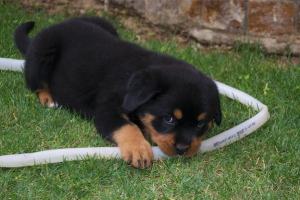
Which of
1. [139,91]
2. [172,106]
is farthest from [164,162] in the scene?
[139,91]

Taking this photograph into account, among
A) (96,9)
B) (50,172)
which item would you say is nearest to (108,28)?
(96,9)

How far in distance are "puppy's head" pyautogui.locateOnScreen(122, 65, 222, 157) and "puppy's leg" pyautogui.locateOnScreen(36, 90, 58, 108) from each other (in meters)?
1.10

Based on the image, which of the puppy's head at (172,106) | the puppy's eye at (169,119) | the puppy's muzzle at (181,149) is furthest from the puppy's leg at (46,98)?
the puppy's muzzle at (181,149)

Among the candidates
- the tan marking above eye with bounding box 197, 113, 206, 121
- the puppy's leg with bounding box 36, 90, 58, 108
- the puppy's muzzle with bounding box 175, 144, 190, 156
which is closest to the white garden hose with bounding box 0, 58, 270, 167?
the puppy's muzzle with bounding box 175, 144, 190, 156

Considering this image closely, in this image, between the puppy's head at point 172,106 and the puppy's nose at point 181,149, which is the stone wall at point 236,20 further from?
the puppy's nose at point 181,149

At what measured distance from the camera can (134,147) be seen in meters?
2.43

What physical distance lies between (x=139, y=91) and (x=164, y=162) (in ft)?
1.84

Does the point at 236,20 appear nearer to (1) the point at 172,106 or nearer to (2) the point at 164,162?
(1) the point at 172,106

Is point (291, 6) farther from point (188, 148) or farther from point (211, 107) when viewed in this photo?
point (188, 148)

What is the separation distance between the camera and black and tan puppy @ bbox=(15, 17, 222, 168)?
244 cm

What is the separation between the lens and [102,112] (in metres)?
2.79

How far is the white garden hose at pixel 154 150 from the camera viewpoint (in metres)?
2.31

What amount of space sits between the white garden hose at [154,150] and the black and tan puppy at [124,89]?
97mm

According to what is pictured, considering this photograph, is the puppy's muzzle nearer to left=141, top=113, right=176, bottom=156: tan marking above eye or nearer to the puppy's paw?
left=141, top=113, right=176, bottom=156: tan marking above eye
